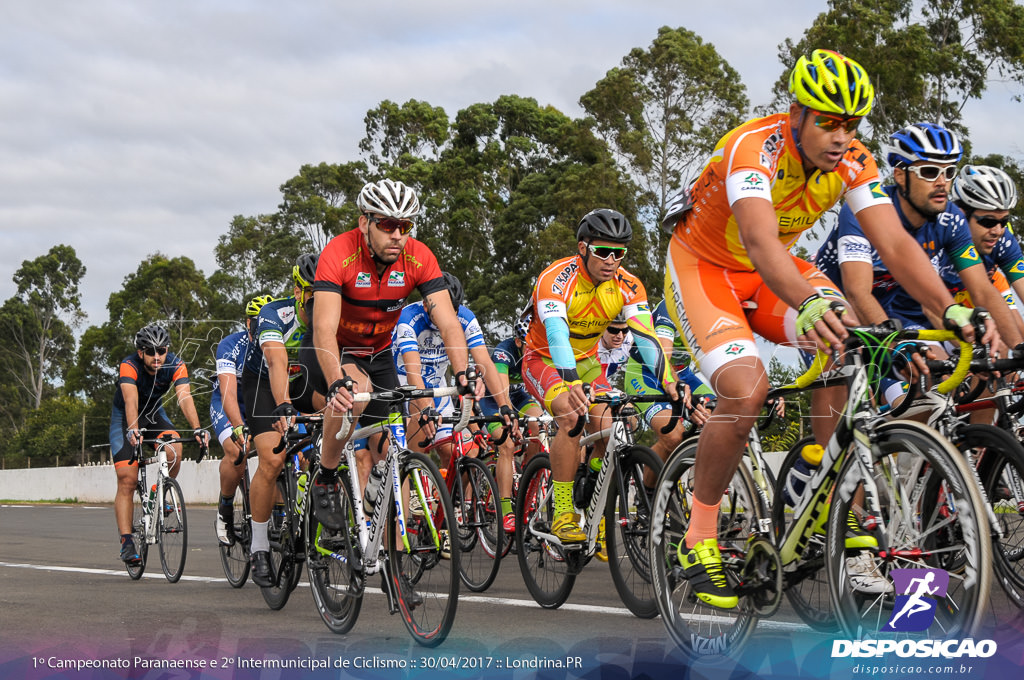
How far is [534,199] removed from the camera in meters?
35.5

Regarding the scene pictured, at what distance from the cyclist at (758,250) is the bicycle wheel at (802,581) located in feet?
0.89

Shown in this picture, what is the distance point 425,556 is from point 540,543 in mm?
1501

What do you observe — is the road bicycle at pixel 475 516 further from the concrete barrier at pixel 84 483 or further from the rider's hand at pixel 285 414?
the concrete barrier at pixel 84 483

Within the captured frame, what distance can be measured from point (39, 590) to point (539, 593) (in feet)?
12.5

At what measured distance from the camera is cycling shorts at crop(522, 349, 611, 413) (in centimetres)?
720

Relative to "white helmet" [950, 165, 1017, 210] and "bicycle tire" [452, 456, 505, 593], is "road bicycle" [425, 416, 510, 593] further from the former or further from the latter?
"white helmet" [950, 165, 1017, 210]

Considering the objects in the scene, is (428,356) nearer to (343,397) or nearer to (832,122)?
(343,397)

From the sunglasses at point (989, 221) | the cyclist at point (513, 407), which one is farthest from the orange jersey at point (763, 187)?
the cyclist at point (513, 407)

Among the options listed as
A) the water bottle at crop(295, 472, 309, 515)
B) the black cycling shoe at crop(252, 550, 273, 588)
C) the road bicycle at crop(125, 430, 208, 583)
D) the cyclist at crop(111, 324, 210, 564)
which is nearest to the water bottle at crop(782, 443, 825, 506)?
the water bottle at crop(295, 472, 309, 515)

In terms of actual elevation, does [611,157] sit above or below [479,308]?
above

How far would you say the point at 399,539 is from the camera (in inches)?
229

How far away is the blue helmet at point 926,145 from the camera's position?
5867 mm

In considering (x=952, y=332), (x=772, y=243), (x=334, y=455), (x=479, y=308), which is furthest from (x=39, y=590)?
(x=479, y=308)

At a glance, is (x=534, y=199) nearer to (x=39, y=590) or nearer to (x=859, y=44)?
(x=859, y=44)
